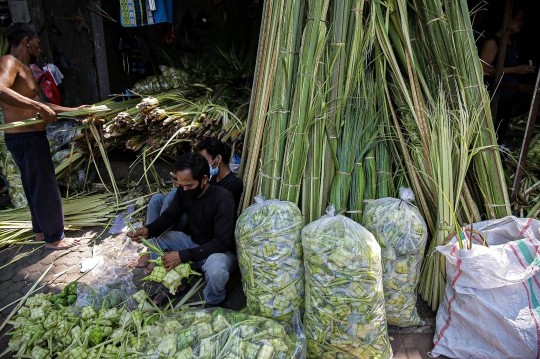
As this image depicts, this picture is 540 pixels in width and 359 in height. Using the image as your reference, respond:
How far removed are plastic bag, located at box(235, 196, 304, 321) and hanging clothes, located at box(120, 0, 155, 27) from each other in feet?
12.4

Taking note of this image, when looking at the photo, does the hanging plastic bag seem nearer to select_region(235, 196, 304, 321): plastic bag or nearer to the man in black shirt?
the man in black shirt

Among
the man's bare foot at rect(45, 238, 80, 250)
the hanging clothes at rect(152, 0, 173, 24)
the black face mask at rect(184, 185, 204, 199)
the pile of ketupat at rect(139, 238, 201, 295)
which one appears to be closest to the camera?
the pile of ketupat at rect(139, 238, 201, 295)

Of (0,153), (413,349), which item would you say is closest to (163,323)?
(413,349)

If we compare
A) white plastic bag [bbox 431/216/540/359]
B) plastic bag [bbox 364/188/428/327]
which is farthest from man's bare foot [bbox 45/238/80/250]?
white plastic bag [bbox 431/216/540/359]

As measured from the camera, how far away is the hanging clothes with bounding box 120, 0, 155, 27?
4.66 metres

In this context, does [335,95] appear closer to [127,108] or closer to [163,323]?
[163,323]

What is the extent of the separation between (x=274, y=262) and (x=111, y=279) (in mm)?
1349

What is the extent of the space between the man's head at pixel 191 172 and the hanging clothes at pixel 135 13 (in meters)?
3.13

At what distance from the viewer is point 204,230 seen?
266cm

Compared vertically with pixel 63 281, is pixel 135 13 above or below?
above

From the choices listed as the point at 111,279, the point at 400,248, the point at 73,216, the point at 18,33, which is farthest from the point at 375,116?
the point at 73,216

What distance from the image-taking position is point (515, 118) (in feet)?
12.6

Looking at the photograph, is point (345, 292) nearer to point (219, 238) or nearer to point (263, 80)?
point (219, 238)

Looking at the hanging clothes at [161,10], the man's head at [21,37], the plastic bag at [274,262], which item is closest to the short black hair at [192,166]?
the plastic bag at [274,262]
